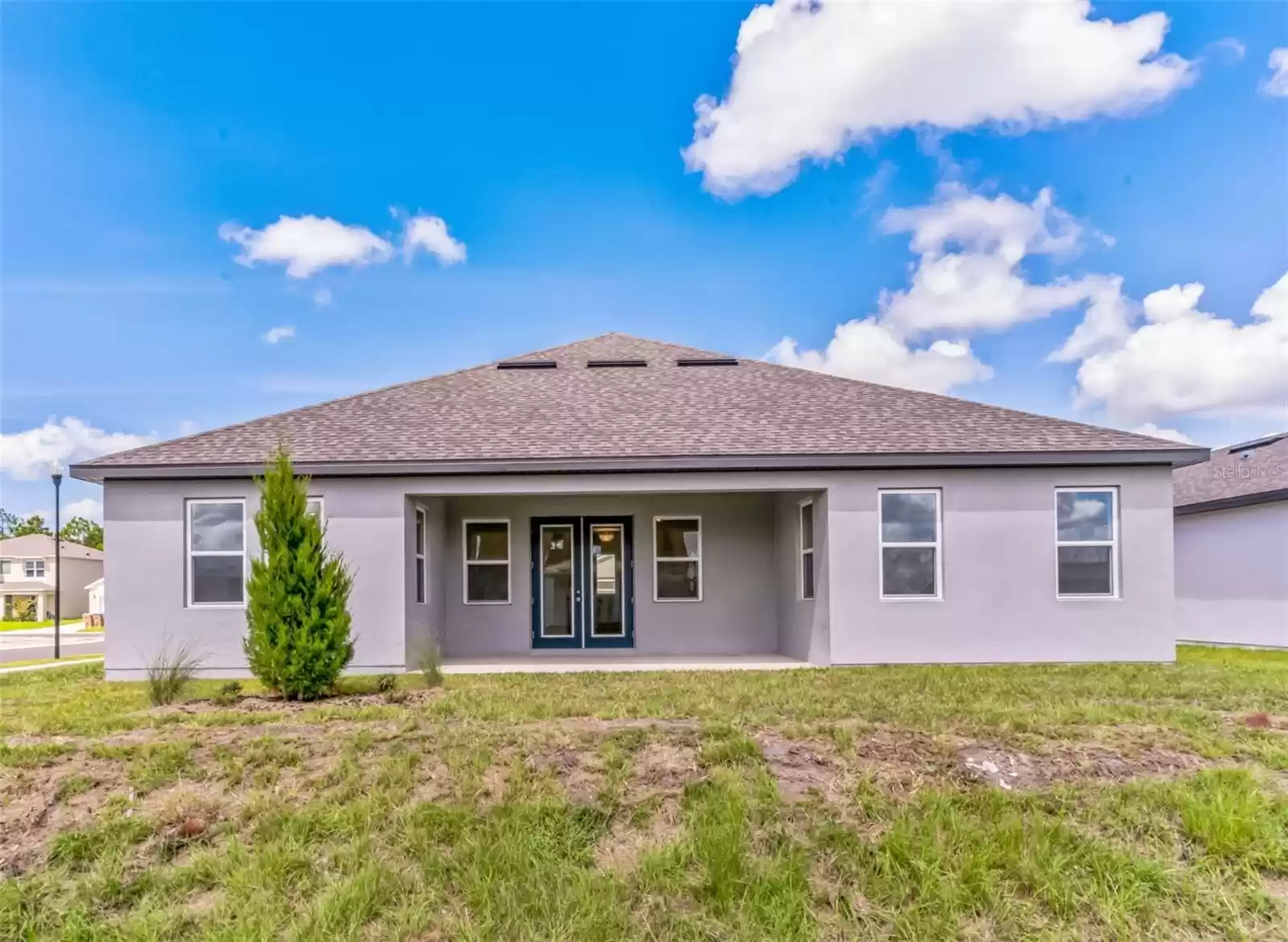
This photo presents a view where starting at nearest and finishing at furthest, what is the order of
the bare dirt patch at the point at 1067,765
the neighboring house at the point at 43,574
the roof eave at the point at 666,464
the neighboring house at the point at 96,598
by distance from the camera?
the bare dirt patch at the point at 1067,765
the roof eave at the point at 666,464
the neighboring house at the point at 96,598
the neighboring house at the point at 43,574

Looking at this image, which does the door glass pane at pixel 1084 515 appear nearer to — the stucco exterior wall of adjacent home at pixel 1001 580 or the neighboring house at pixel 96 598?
the stucco exterior wall of adjacent home at pixel 1001 580

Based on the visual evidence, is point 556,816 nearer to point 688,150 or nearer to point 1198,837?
point 1198,837

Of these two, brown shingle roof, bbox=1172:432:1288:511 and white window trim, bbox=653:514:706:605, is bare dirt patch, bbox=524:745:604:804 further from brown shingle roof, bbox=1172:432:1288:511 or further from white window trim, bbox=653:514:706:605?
brown shingle roof, bbox=1172:432:1288:511

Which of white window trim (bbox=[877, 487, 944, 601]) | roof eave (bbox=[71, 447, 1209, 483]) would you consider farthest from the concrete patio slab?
roof eave (bbox=[71, 447, 1209, 483])

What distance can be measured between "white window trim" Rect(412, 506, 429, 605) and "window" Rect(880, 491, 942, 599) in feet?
21.5

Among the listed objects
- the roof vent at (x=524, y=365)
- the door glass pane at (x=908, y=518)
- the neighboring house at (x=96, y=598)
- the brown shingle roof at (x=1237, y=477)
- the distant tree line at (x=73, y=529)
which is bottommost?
the neighboring house at (x=96, y=598)

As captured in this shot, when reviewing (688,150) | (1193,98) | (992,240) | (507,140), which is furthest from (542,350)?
(1193,98)

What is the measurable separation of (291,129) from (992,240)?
1569cm

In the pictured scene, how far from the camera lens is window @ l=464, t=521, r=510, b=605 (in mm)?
13219

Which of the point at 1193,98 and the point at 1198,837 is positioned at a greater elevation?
the point at 1193,98

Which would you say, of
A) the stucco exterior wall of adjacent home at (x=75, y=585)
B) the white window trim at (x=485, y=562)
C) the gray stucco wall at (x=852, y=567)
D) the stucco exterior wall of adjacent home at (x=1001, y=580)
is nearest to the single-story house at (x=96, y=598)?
the stucco exterior wall of adjacent home at (x=75, y=585)

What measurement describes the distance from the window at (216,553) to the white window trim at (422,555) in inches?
90.6

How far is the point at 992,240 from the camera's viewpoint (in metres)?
19.6

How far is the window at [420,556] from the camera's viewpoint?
39.2 ft
